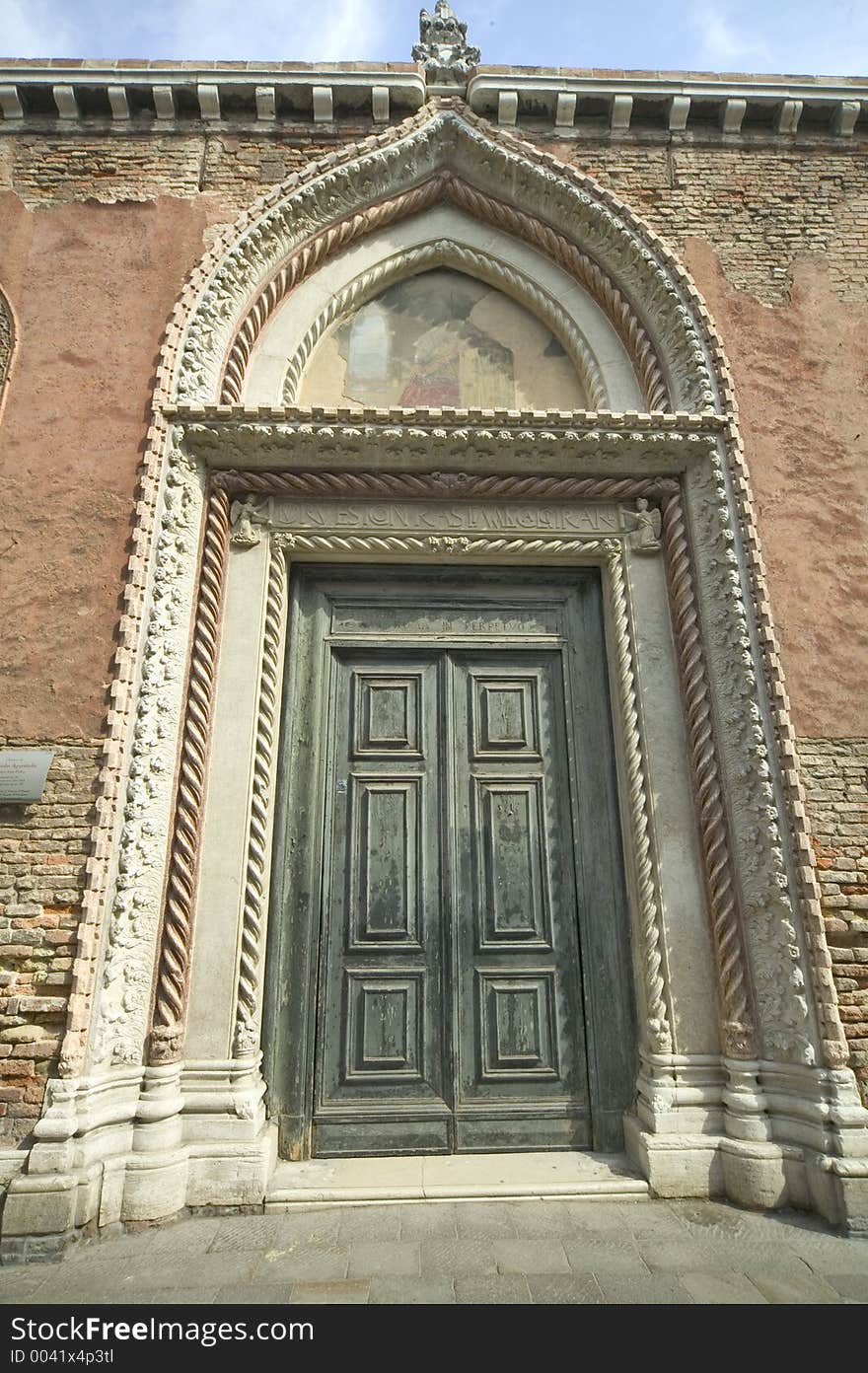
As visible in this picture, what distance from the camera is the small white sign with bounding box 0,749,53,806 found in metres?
3.45

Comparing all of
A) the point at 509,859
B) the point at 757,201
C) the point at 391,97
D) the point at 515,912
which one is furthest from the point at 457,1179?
the point at 391,97

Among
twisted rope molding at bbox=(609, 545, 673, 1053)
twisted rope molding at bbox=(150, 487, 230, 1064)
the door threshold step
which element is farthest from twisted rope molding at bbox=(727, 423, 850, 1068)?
twisted rope molding at bbox=(150, 487, 230, 1064)

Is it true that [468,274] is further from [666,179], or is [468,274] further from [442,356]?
[666,179]

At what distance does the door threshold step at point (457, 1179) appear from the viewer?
311 centimetres

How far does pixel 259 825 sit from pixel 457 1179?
1780 mm

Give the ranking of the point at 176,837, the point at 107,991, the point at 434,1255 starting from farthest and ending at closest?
the point at 176,837 → the point at 107,991 → the point at 434,1255

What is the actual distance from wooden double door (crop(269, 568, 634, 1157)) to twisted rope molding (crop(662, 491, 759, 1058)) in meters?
0.45

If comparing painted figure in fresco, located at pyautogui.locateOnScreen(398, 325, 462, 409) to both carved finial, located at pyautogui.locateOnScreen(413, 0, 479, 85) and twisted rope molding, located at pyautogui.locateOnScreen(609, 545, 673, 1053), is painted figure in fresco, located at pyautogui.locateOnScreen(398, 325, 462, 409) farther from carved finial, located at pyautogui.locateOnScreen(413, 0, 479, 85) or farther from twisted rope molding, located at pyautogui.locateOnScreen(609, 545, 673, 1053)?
carved finial, located at pyautogui.locateOnScreen(413, 0, 479, 85)

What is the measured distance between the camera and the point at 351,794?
403 cm

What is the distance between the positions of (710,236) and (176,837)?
4858mm

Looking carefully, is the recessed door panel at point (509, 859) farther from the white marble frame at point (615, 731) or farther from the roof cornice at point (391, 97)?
the roof cornice at point (391, 97)

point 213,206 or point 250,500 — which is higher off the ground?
point 213,206

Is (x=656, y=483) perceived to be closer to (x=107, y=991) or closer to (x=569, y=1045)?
(x=569, y=1045)

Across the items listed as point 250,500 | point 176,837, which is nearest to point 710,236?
point 250,500
